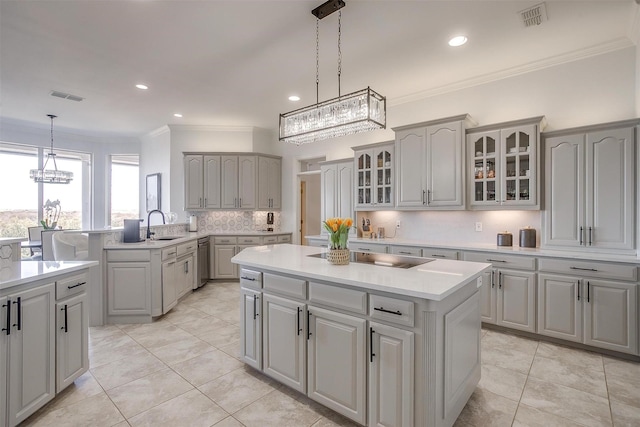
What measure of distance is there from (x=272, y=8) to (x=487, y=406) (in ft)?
11.5

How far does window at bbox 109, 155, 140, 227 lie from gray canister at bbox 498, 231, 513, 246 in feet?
23.6

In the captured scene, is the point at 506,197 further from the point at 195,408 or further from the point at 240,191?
the point at 240,191

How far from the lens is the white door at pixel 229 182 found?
19.6 ft

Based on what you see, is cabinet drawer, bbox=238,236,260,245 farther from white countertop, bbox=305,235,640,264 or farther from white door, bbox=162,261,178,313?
white countertop, bbox=305,235,640,264

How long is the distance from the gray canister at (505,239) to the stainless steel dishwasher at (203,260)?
4.60 metres

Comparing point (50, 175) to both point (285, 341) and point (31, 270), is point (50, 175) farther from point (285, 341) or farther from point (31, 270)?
point (285, 341)

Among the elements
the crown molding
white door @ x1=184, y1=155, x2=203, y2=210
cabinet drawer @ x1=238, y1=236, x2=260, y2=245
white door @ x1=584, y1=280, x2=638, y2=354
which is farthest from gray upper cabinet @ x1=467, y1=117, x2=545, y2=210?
white door @ x1=184, y1=155, x2=203, y2=210

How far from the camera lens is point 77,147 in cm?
670

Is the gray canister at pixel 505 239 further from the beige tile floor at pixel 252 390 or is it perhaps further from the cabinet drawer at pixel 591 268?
the beige tile floor at pixel 252 390

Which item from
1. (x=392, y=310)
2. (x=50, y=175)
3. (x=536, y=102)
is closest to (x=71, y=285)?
(x=392, y=310)

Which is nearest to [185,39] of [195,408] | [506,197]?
[195,408]

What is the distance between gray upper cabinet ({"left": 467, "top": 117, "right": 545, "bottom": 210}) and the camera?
3275mm

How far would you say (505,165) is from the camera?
3.45 m

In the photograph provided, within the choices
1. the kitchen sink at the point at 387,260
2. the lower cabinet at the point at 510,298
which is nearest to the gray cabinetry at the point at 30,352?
the kitchen sink at the point at 387,260
